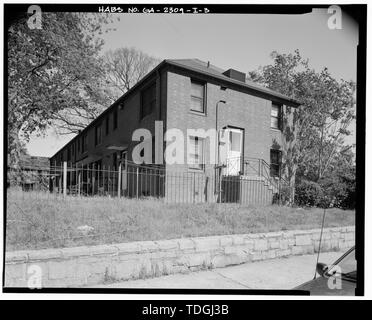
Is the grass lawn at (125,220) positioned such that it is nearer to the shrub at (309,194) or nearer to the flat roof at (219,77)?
the shrub at (309,194)

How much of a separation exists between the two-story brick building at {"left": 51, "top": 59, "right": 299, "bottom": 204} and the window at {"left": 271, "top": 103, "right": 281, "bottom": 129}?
0.04 metres

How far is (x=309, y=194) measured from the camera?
29.1 feet

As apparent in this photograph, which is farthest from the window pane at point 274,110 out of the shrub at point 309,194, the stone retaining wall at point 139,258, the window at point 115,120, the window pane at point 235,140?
the window at point 115,120

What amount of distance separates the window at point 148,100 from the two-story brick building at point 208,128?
4 cm

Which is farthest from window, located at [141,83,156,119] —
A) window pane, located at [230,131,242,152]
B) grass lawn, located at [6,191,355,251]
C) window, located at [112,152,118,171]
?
grass lawn, located at [6,191,355,251]

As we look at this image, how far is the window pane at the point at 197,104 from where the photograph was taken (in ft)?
32.4

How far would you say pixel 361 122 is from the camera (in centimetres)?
319

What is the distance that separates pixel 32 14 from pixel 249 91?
8.18 meters

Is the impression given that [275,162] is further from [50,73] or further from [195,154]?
[50,73]

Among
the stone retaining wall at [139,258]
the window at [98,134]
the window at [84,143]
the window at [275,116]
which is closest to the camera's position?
the stone retaining wall at [139,258]

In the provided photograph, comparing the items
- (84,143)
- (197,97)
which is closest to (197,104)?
(197,97)

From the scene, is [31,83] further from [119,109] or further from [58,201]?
[119,109]
